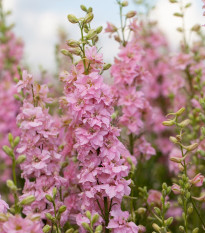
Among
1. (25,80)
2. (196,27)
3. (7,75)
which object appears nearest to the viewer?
(25,80)

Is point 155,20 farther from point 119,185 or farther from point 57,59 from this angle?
point 119,185

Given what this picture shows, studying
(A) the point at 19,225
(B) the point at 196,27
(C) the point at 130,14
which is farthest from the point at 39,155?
(B) the point at 196,27

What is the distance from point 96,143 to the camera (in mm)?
1239

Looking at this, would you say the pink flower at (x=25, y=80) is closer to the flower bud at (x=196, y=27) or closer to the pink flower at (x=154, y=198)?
the pink flower at (x=154, y=198)

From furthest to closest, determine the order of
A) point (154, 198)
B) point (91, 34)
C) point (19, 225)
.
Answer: point (154, 198)
point (91, 34)
point (19, 225)

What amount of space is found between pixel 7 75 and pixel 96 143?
166 centimetres

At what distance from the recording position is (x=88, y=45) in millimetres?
1420

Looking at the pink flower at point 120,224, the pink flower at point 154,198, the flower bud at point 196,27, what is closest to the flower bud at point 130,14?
the flower bud at point 196,27

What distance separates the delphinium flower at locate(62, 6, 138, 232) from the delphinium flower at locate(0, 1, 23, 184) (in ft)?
3.65

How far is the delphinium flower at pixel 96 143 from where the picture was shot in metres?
1.25

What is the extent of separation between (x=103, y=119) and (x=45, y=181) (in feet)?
1.12

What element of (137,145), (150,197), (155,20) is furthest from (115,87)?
(155,20)

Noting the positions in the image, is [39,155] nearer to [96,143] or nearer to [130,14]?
[96,143]

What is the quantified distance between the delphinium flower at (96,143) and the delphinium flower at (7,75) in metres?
1.11
